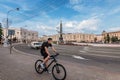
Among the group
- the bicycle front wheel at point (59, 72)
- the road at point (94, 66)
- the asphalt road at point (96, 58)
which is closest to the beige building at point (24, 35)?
the asphalt road at point (96, 58)

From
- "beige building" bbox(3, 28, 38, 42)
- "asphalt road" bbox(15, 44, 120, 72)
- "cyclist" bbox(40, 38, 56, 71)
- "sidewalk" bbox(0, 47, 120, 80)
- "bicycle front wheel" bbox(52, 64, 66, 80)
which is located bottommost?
"asphalt road" bbox(15, 44, 120, 72)

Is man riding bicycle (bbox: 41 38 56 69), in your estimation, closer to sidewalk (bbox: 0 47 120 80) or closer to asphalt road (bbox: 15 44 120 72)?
sidewalk (bbox: 0 47 120 80)

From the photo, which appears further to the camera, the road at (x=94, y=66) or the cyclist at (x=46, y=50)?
the cyclist at (x=46, y=50)

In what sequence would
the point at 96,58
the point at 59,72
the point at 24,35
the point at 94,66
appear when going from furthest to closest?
the point at 24,35, the point at 96,58, the point at 94,66, the point at 59,72

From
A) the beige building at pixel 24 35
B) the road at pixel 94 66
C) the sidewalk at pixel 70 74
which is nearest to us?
the sidewalk at pixel 70 74

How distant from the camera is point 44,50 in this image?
28.7 feet

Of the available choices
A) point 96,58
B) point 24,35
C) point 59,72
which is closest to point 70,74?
point 59,72

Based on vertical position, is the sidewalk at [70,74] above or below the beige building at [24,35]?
below

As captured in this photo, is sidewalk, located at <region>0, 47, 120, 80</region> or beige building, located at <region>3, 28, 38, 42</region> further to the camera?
beige building, located at <region>3, 28, 38, 42</region>

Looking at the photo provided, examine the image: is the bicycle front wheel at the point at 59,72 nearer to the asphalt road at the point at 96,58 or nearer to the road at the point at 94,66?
the road at the point at 94,66

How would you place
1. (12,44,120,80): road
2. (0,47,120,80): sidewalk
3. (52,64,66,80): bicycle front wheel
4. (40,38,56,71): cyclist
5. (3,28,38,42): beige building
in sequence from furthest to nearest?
(3,28,38,42): beige building → (40,38,56,71): cyclist → (12,44,120,80): road → (0,47,120,80): sidewalk → (52,64,66,80): bicycle front wheel

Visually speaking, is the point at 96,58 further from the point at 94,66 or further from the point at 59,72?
the point at 59,72

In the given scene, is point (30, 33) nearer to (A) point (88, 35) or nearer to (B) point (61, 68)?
(A) point (88, 35)

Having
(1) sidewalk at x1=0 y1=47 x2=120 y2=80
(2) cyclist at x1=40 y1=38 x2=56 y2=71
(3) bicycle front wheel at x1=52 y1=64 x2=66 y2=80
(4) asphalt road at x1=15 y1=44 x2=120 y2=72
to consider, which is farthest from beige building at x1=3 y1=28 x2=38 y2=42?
(3) bicycle front wheel at x1=52 y1=64 x2=66 y2=80
